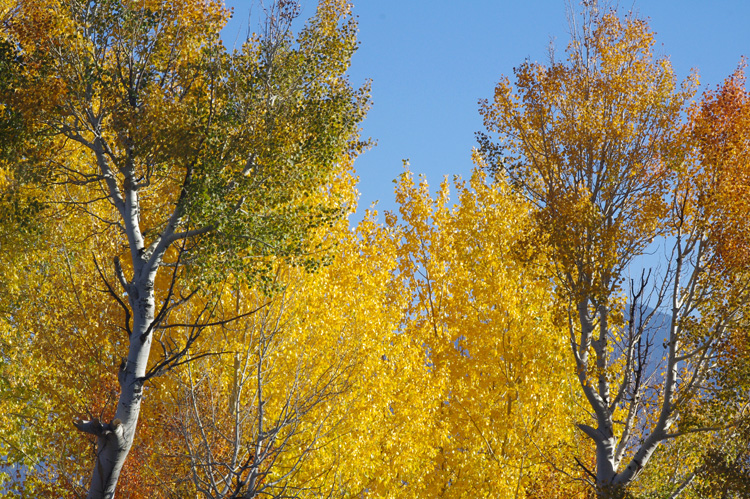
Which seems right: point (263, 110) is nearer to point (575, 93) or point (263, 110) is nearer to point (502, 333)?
point (575, 93)

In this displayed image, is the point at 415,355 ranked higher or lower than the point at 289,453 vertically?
higher

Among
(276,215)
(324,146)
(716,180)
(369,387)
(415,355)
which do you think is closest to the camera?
(276,215)

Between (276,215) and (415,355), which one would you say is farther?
(415,355)

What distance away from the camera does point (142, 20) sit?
10.5 metres

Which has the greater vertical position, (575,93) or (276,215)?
(575,93)

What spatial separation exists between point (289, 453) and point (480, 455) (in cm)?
448

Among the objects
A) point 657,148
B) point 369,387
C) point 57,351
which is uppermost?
point 57,351

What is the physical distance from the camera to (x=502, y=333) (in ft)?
54.2

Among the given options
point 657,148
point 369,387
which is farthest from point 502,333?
point 657,148

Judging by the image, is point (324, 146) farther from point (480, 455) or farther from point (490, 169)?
point (480, 455)

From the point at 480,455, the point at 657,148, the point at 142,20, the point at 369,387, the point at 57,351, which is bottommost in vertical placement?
the point at 480,455

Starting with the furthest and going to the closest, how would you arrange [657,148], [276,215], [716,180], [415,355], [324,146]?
[415,355] < [657,148] < [716,180] < [324,146] < [276,215]

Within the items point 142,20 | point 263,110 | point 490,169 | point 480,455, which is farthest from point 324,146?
point 480,455

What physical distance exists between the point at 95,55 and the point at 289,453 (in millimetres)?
7646
